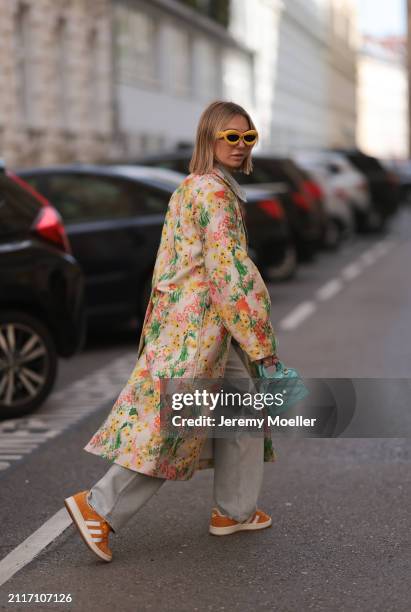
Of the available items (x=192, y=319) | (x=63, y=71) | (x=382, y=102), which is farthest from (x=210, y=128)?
(x=382, y=102)

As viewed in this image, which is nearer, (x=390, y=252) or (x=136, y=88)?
(x=390, y=252)

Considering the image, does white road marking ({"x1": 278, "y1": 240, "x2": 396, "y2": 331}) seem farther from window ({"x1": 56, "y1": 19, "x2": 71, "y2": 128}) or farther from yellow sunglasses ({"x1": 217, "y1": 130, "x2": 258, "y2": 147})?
window ({"x1": 56, "y1": 19, "x2": 71, "y2": 128})

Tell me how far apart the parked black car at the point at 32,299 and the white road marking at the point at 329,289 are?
315 inches

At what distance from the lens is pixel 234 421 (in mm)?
5059

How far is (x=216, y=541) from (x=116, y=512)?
0.51 meters

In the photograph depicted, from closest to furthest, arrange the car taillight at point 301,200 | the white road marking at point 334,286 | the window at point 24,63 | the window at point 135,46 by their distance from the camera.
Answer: the white road marking at point 334,286
the car taillight at point 301,200
the window at point 24,63
the window at point 135,46

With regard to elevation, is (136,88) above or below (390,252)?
above

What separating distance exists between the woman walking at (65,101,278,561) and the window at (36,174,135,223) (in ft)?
23.2

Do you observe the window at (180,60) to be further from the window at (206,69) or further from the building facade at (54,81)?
the building facade at (54,81)

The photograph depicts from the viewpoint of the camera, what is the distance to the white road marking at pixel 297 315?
13.4m

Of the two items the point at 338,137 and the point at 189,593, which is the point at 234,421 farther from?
the point at 338,137

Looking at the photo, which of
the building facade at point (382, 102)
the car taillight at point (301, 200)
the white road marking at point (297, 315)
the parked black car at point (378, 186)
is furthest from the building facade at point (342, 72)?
the white road marking at point (297, 315)

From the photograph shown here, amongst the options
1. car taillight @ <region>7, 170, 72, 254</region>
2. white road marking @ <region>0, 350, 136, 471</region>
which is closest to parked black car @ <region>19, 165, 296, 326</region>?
white road marking @ <region>0, 350, 136, 471</region>

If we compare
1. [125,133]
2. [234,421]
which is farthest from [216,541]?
[125,133]
